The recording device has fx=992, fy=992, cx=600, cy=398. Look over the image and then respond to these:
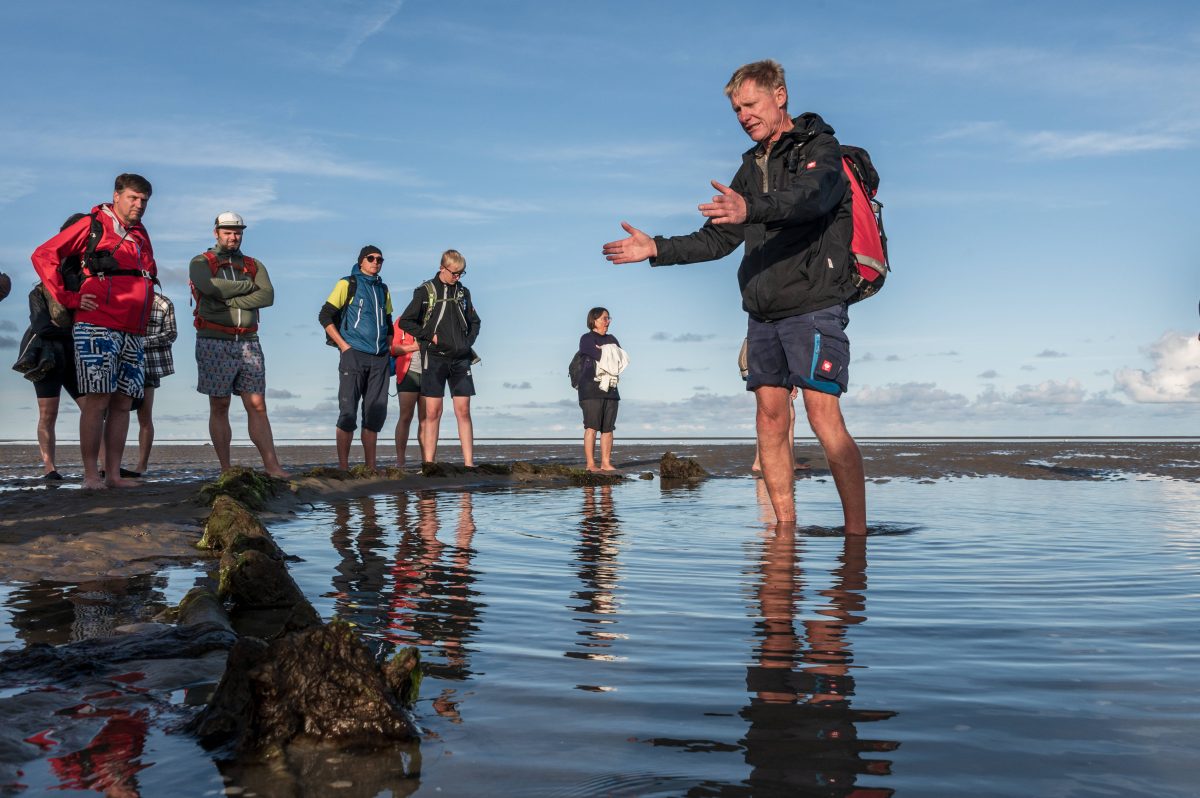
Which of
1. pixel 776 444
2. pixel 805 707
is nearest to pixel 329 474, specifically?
pixel 776 444

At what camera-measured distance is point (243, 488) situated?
747 centimetres

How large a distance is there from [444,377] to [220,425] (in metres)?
2.97

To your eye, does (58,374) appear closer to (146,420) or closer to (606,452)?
(146,420)

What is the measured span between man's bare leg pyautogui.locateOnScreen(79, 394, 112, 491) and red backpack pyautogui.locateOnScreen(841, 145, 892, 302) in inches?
231

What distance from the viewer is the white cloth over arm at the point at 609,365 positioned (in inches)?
554

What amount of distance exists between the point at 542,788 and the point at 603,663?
3.09 ft

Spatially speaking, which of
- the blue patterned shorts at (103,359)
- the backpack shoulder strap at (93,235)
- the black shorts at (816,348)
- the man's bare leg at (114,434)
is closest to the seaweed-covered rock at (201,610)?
the black shorts at (816,348)

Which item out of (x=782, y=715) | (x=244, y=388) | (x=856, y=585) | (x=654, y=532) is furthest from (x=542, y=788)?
(x=244, y=388)

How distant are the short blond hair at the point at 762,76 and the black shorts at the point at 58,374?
809cm

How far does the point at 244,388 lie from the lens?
31.1 feet

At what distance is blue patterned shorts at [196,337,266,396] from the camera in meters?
9.26

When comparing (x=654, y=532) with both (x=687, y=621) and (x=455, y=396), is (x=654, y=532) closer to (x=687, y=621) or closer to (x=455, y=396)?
(x=687, y=621)

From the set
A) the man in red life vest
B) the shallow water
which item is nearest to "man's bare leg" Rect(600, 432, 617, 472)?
the man in red life vest

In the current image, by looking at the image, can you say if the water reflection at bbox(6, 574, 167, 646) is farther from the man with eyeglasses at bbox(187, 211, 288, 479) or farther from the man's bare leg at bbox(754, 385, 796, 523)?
the man with eyeglasses at bbox(187, 211, 288, 479)
